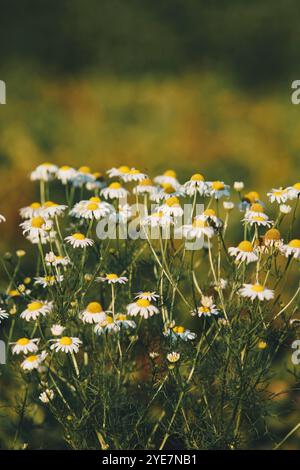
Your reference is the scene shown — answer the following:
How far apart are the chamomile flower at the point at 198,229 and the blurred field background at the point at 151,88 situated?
2.20 m

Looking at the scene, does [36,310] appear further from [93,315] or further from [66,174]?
[66,174]

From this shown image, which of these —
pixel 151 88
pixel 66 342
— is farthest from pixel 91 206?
pixel 151 88

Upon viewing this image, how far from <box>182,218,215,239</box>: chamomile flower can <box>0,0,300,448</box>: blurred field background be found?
2197 millimetres

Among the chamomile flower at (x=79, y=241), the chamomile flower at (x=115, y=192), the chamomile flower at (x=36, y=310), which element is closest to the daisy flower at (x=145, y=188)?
the chamomile flower at (x=115, y=192)

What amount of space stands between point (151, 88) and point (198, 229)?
12.5ft

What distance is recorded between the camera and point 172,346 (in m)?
2.33

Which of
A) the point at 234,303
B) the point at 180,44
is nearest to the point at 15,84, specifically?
the point at 180,44

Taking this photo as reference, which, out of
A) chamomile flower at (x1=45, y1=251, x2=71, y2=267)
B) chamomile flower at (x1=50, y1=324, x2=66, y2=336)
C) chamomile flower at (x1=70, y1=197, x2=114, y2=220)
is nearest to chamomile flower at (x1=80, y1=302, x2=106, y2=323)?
chamomile flower at (x1=50, y1=324, x2=66, y2=336)

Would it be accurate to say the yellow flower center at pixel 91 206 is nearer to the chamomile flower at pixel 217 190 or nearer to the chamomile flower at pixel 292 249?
the chamomile flower at pixel 217 190

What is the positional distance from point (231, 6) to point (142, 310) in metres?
4.92

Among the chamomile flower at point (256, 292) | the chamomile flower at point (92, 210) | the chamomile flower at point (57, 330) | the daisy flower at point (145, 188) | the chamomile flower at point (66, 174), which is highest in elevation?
the chamomile flower at point (66, 174)

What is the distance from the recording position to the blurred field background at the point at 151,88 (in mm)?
5113

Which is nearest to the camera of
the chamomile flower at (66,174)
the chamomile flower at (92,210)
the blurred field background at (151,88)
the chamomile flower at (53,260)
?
the chamomile flower at (53,260)
